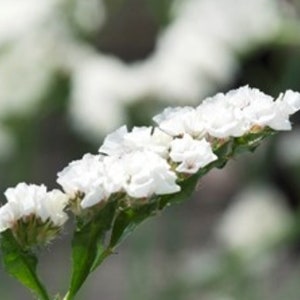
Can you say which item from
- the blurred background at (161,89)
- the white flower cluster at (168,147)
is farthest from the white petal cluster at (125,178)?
the blurred background at (161,89)

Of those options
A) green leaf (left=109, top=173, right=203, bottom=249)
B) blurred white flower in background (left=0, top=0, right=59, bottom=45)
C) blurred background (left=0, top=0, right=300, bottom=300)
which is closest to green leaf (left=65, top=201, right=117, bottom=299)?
green leaf (left=109, top=173, right=203, bottom=249)

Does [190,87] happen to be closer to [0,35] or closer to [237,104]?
[0,35]

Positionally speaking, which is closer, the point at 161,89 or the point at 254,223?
the point at 161,89

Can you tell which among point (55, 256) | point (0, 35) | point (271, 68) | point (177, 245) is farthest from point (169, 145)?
point (55, 256)

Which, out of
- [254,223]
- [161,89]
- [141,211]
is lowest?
[141,211]

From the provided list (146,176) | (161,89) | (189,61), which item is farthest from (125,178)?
(189,61)

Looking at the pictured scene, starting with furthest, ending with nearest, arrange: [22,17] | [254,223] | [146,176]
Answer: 1. [254,223]
2. [22,17]
3. [146,176]

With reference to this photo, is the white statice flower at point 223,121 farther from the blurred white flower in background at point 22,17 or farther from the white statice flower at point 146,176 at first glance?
the blurred white flower in background at point 22,17

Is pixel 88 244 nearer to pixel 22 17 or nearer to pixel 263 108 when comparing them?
pixel 263 108
